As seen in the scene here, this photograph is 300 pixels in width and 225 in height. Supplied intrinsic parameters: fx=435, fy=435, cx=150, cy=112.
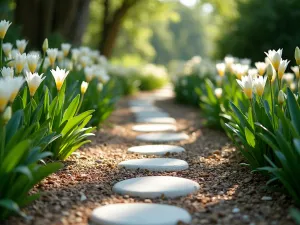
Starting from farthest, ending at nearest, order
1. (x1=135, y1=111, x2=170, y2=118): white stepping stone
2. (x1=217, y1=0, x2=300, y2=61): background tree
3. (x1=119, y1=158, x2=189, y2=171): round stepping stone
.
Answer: (x1=217, y1=0, x2=300, y2=61): background tree
(x1=135, y1=111, x2=170, y2=118): white stepping stone
(x1=119, y1=158, x2=189, y2=171): round stepping stone

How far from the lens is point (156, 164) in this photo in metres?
3.29

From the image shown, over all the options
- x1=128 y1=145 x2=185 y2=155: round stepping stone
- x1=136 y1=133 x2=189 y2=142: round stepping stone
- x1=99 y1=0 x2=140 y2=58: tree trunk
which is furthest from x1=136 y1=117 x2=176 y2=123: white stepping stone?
x1=99 y1=0 x2=140 y2=58: tree trunk

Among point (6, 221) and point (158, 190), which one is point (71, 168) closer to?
point (158, 190)

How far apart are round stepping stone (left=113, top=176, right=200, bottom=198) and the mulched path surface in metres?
0.05

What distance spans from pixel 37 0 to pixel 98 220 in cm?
654

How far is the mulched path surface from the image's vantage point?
227 centimetres

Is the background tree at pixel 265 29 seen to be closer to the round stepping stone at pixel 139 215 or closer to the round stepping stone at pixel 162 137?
the round stepping stone at pixel 162 137

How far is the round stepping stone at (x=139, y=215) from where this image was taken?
2.11 metres

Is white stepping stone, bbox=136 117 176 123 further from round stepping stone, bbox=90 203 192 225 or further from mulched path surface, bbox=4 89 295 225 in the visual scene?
round stepping stone, bbox=90 203 192 225

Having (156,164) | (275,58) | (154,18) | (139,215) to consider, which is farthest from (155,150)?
(154,18)

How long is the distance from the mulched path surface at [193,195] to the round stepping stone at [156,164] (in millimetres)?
71

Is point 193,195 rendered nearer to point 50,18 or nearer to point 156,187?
point 156,187

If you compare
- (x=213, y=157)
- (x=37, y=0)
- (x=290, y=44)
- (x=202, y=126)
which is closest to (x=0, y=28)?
(x=213, y=157)

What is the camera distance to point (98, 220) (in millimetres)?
2160
